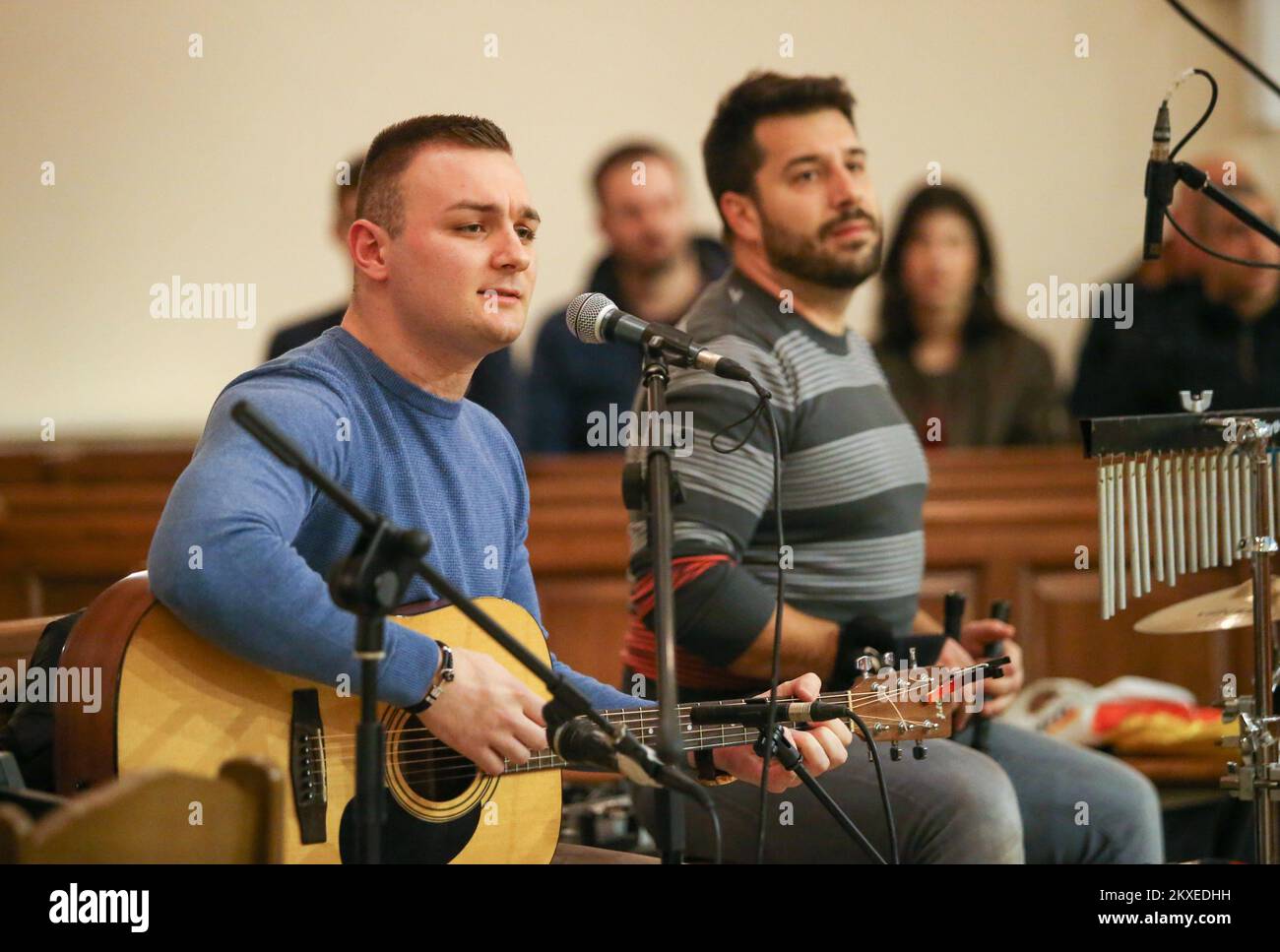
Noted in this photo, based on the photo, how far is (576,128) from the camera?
5.71 metres

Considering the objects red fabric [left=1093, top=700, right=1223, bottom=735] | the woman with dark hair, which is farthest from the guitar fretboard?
the woman with dark hair

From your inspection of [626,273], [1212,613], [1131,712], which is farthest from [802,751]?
[626,273]

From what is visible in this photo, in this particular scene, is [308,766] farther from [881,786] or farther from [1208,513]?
[1208,513]

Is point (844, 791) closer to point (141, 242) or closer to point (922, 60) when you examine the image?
point (141, 242)

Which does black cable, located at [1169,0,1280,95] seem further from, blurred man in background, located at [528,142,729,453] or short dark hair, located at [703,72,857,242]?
blurred man in background, located at [528,142,729,453]

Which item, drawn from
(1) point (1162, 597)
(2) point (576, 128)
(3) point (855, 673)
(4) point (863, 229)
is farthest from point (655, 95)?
(3) point (855, 673)

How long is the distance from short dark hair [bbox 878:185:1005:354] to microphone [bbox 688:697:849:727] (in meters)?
3.13

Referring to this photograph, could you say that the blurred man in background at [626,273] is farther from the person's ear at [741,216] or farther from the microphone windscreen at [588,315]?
the microphone windscreen at [588,315]

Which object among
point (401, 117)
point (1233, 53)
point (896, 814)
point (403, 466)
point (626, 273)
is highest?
point (401, 117)

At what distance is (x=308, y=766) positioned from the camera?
6.09 ft

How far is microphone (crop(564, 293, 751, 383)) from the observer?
6.10 ft

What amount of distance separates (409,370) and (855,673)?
0.90 meters

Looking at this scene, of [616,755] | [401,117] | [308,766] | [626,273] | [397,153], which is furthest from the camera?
[401,117]

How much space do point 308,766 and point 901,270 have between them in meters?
3.57
